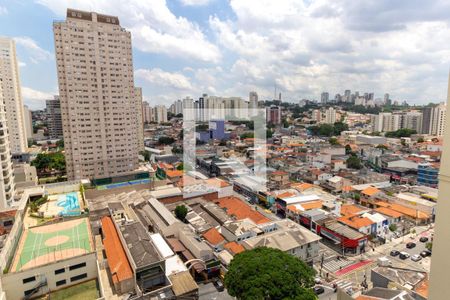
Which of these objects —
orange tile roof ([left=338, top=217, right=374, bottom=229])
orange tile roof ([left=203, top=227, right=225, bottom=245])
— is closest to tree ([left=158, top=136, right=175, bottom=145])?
orange tile roof ([left=203, top=227, right=225, bottom=245])

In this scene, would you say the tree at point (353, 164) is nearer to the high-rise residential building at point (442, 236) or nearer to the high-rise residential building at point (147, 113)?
the high-rise residential building at point (442, 236)

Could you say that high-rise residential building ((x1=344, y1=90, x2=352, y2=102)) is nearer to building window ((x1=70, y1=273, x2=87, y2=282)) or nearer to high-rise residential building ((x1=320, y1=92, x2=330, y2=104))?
high-rise residential building ((x1=320, y1=92, x2=330, y2=104))

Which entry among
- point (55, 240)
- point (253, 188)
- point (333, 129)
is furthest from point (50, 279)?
point (333, 129)

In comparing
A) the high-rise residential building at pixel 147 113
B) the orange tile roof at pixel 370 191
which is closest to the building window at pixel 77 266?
the orange tile roof at pixel 370 191

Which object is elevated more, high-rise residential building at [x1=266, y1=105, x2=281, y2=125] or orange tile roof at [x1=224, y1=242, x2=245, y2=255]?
high-rise residential building at [x1=266, y1=105, x2=281, y2=125]

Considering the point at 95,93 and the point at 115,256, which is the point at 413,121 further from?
the point at 115,256

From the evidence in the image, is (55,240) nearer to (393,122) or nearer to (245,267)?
(245,267)
